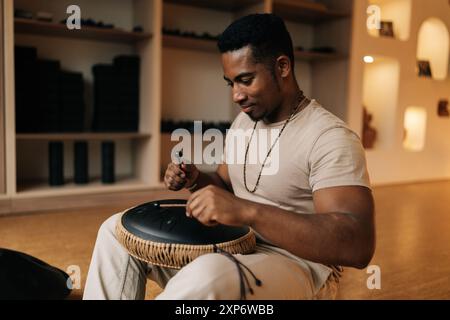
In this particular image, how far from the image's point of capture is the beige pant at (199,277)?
0.82 metres

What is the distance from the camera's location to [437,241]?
2648mm

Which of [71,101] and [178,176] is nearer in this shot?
[178,176]

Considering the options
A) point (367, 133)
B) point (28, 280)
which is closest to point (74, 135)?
point (28, 280)

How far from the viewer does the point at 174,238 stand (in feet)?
3.26

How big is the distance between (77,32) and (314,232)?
9.34ft

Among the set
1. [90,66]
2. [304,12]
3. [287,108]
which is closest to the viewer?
[287,108]

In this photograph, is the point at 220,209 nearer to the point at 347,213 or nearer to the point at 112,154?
the point at 347,213

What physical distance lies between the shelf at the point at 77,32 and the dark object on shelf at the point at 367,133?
2573 millimetres

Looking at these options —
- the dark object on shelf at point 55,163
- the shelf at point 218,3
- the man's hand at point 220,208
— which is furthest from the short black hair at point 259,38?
the shelf at point 218,3

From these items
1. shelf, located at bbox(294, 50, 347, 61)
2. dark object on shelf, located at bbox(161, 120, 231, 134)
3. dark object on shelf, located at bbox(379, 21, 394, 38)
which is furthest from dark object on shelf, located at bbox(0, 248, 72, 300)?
dark object on shelf, located at bbox(379, 21, 394, 38)

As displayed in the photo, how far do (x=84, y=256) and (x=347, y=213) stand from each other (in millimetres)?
1603

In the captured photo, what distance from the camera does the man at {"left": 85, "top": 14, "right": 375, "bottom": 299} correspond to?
89 cm

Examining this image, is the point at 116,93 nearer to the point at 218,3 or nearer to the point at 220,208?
the point at 218,3

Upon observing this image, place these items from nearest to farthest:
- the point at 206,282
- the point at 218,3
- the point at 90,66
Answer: the point at 206,282 < the point at 90,66 < the point at 218,3
